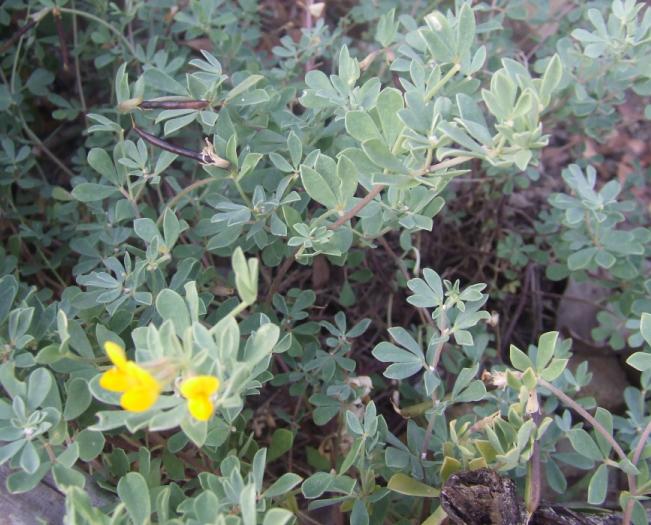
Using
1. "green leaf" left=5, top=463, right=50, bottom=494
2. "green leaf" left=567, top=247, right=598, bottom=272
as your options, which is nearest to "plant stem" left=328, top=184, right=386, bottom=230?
"green leaf" left=5, top=463, right=50, bottom=494

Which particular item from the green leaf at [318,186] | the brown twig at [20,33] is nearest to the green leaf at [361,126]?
the green leaf at [318,186]

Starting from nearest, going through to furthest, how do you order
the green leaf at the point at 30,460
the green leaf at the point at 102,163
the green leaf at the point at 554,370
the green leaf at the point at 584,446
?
the green leaf at the point at 30,460, the green leaf at the point at 554,370, the green leaf at the point at 584,446, the green leaf at the point at 102,163

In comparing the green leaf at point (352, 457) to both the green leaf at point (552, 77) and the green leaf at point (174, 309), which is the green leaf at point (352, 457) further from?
the green leaf at point (552, 77)

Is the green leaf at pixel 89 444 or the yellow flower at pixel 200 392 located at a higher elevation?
the yellow flower at pixel 200 392

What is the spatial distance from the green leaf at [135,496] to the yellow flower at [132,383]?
0.98 ft

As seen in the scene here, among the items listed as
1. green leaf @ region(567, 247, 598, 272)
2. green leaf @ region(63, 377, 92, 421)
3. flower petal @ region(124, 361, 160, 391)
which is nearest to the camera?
flower petal @ region(124, 361, 160, 391)

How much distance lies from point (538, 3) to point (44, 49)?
169 centimetres

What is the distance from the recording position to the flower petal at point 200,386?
0.94 m

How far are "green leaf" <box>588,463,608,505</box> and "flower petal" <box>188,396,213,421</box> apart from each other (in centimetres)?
89

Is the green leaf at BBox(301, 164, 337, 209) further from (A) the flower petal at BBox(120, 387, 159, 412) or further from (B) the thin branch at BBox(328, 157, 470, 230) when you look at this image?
(A) the flower petal at BBox(120, 387, 159, 412)

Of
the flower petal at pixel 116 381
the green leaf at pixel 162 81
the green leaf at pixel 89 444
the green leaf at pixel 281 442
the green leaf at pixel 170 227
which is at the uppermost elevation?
the green leaf at pixel 162 81

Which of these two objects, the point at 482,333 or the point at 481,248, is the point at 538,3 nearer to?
the point at 481,248

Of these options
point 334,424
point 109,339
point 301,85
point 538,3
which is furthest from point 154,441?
point 538,3

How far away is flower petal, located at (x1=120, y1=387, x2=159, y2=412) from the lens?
3.05 feet
